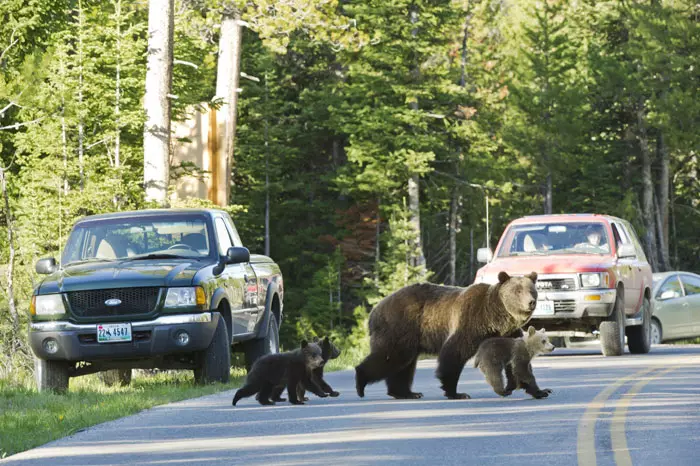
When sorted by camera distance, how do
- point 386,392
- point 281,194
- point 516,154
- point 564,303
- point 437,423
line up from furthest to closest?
point 516,154 < point 281,194 < point 564,303 < point 386,392 < point 437,423

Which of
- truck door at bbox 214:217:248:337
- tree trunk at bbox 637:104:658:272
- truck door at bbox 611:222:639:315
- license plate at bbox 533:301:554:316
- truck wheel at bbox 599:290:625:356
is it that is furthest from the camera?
tree trunk at bbox 637:104:658:272

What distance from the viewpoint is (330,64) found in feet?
194

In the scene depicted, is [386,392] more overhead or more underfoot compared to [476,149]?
more underfoot

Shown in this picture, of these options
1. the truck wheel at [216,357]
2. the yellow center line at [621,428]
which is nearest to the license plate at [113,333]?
the truck wheel at [216,357]

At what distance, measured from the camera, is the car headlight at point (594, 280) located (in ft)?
71.7

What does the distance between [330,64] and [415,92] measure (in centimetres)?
764

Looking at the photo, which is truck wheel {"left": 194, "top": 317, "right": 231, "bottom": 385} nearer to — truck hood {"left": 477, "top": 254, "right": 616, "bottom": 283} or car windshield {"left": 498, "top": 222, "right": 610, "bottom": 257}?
truck hood {"left": 477, "top": 254, "right": 616, "bottom": 283}

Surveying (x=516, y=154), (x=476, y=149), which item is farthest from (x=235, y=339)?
(x=516, y=154)

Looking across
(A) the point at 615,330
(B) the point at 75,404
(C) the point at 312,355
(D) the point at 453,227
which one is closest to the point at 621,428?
(C) the point at 312,355

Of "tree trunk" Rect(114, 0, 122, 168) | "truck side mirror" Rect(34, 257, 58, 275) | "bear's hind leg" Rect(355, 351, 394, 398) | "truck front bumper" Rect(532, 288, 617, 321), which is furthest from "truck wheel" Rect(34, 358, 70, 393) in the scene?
"tree trunk" Rect(114, 0, 122, 168)

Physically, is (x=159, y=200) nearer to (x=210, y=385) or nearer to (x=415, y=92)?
(x=210, y=385)

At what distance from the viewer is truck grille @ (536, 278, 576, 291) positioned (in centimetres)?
2184

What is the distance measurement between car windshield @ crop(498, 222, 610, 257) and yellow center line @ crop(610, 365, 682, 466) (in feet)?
21.4

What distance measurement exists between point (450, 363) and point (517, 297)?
0.88 m
